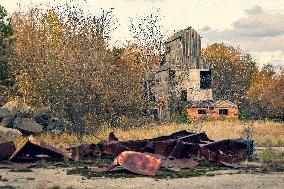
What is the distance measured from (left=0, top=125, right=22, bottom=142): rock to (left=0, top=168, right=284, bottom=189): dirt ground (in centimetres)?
1134

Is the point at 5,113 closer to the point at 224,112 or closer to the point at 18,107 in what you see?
the point at 18,107

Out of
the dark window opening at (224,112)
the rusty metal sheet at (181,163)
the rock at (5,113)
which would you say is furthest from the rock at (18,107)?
the dark window opening at (224,112)

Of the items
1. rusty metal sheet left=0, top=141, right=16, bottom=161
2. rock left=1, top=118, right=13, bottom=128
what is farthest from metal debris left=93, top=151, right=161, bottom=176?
rock left=1, top=118, right=13, bottom=128

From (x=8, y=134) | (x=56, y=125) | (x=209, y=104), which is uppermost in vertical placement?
(x=209, y=104)

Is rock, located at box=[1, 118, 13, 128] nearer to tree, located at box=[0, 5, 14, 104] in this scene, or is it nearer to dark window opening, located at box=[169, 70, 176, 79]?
tree, located at box=[0, 5, 14, 104]

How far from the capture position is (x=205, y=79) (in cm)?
5462

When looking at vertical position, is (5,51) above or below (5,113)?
above

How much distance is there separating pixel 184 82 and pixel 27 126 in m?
22.9

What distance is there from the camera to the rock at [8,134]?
25263 millimetres

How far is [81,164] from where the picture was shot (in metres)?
16.6

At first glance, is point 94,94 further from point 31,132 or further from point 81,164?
point 81,164

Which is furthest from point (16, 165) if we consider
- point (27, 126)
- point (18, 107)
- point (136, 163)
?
point (18, 107)

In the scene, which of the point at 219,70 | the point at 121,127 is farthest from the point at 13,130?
the point at 219,70

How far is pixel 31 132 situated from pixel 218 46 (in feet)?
184
